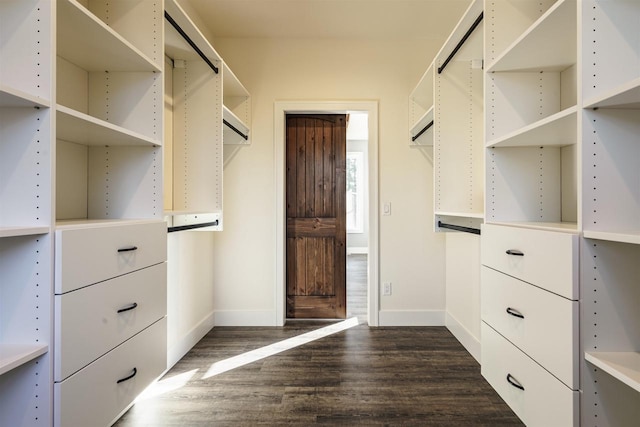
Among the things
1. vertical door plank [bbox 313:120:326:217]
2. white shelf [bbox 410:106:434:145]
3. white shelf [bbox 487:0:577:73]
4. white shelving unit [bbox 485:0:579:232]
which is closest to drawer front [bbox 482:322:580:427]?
white shelving unit [bbox 485:0:579:232]

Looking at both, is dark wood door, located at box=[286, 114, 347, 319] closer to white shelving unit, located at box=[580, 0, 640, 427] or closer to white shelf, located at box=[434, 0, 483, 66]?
white shelf, located at box=[434, 0, 483, 66]

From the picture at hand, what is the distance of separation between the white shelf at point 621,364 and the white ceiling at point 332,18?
250 centimetres

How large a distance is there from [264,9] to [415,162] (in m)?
1.79

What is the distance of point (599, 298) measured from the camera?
3.26ft

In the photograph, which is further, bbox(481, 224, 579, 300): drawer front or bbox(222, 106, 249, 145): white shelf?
bbox(222, 106, 249, 145): white shelf

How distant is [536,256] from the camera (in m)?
1.18

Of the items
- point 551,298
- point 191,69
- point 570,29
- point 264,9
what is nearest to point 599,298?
point 551,298

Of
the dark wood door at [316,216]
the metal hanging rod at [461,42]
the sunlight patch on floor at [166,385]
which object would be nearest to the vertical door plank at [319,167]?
the dark wood door at [316,216]

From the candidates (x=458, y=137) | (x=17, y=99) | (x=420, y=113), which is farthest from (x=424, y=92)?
(x=17, y=99)

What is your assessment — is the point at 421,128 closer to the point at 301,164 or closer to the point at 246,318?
the point at 301,164

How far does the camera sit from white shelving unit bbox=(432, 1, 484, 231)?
7.52 feet

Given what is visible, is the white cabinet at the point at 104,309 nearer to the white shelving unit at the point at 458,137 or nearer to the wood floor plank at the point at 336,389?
the wood floor plank at the point at 336,389

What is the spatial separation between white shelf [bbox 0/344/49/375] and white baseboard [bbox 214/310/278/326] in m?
2.20

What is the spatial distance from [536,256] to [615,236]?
0.31 m
